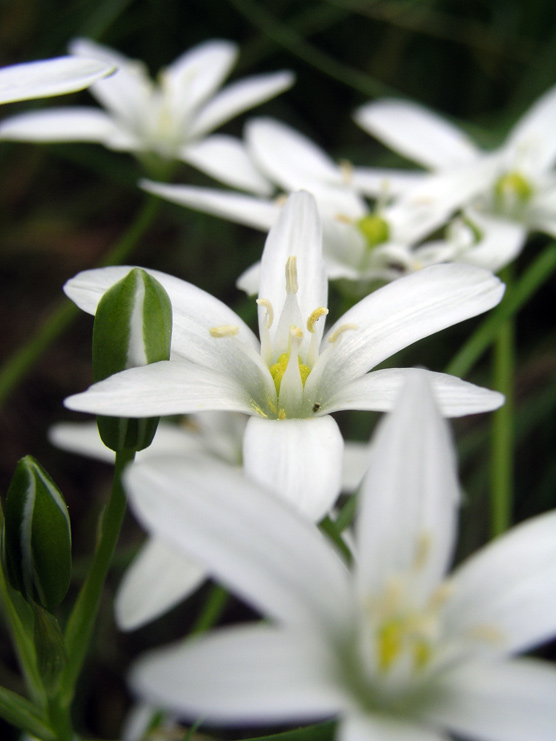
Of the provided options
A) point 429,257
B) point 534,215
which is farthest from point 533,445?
point 429,257

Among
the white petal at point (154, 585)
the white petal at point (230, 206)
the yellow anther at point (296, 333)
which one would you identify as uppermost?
the yellow anther at point (296, 333)

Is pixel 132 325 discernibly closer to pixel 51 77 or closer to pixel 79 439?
pixel 51 77

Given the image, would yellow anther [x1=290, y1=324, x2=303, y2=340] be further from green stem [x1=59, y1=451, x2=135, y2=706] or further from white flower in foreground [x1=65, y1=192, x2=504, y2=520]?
green stem [x1=59, y1=451, x2=135, y2=706]

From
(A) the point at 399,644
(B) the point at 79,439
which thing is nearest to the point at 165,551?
(B) the point at 79,439

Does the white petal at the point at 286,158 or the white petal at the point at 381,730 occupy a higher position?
the white petal at the point at 286,158

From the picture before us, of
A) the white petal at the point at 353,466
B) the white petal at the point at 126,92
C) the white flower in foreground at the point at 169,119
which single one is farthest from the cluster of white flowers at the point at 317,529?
the white petal at the point at 126,92

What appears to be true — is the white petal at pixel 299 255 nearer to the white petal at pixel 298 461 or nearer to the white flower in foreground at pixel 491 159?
the white petal at pixel 298 461

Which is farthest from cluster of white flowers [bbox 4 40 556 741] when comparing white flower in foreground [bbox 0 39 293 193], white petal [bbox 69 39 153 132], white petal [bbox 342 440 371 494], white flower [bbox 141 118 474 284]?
white petal [bbox 69 39 153 132]
